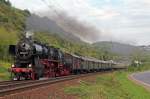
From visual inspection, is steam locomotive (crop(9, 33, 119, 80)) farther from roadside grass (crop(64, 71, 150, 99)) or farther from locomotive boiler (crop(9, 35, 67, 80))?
roadside grass (crop(64, 71, 150, 99))

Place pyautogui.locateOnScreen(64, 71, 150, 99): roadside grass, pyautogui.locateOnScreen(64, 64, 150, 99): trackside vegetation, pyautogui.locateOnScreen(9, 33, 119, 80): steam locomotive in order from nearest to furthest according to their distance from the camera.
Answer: pyautogui.locateOnScreen(64, 71, 150, 99): roadside grass
pyautogui.locateOnScreen(64, 64, 150, 99): trackside vegetation
pyautogui.locateOnScreen(9, 33, 119, 80): steam locomotive

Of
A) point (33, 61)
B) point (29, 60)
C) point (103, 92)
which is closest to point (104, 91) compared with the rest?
point (103, 92)

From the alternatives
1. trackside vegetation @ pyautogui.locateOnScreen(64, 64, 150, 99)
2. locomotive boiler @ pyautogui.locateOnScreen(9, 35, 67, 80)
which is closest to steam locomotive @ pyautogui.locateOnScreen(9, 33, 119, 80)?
locomotive boiler @ pyautogui.locateOnScreen(9, 35, 67, 80)

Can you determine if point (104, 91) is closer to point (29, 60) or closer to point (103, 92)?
point (103, 92)

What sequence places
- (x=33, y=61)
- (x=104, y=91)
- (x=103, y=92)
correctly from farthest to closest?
(x=33, y=61) < (x=104, y=91) < (x=103, y=92)

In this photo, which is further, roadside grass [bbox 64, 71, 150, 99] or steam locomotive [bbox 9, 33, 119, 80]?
steam locomotive [bbox 9, 33, 119, 80]

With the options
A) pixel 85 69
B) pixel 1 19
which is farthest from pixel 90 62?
pixel 1 19

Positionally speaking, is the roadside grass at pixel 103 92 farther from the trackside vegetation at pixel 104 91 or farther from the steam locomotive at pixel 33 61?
the steam locomotive at pixel 33 61

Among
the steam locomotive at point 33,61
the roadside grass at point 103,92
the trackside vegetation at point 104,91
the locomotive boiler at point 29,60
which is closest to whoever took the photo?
the roadside grass at point 103,92

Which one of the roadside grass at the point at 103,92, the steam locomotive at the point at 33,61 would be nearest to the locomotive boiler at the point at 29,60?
the steam locomotive at the point at 33,61

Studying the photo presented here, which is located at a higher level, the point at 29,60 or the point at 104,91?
the point at 29,60

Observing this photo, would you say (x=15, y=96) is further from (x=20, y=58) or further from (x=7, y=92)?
(x=20, y=58)

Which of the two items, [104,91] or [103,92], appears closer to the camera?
[103,92]

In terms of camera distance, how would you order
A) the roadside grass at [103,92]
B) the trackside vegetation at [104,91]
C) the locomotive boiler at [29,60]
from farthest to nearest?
the locomotive boiler at [29,60] < the trackside vegetation at [104,91] < the roadside grass at [103,92]
